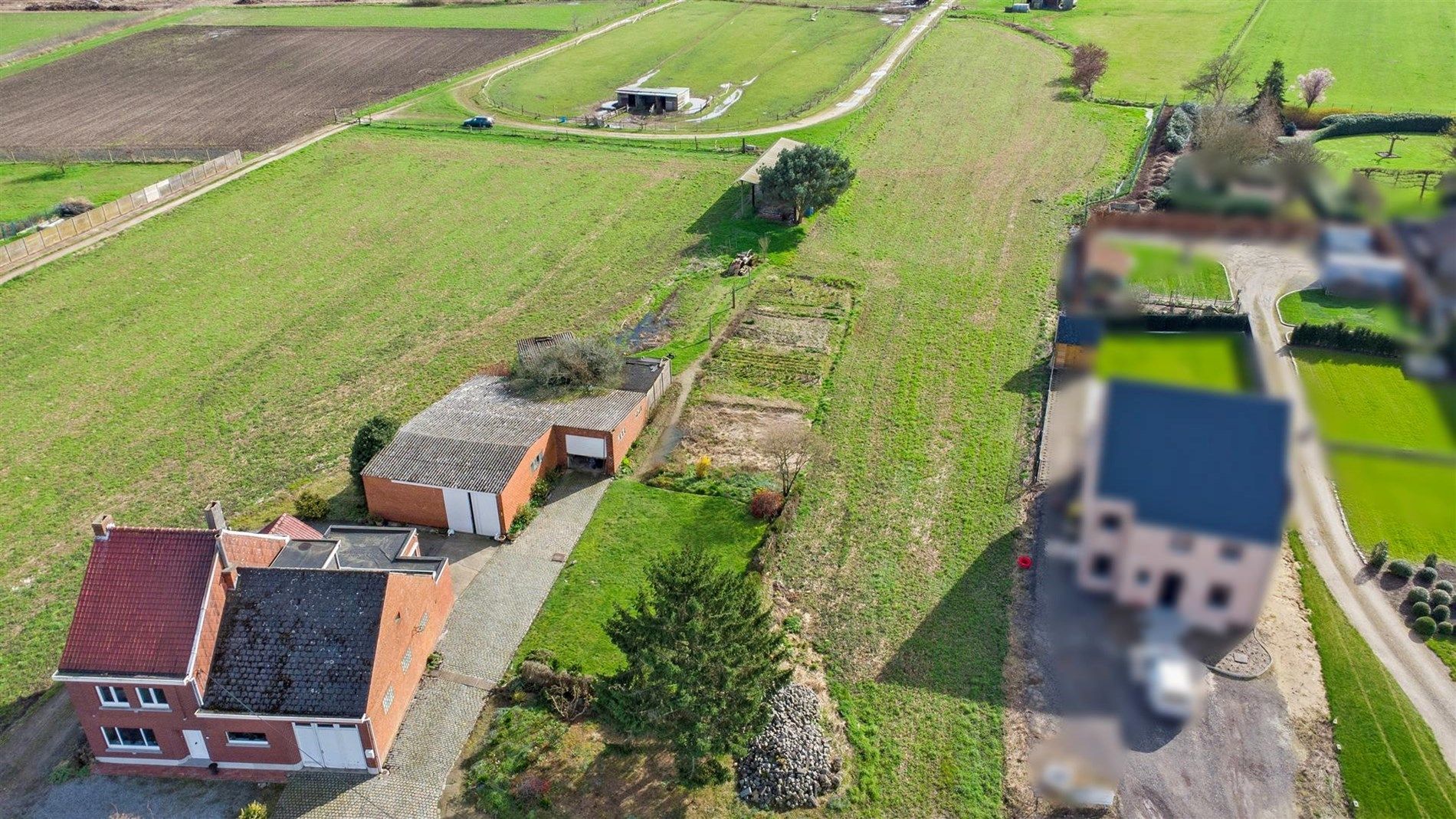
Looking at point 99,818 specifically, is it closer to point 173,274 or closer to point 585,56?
point 173,274

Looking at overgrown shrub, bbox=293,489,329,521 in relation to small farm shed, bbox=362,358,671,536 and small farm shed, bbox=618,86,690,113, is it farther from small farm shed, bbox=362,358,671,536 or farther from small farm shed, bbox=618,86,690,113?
small farm shed, bbox=618,86,690,113

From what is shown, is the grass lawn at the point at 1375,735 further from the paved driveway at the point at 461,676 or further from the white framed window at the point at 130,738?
the white framed window at the point at 130,738

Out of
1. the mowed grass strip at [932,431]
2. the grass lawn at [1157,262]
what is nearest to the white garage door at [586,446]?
the mowed grass strip at [932,431]

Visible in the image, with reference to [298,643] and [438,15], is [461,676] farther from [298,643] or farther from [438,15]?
[438,15]

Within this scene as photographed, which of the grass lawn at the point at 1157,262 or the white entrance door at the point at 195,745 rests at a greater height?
the grass lawn at the point at 1157,262

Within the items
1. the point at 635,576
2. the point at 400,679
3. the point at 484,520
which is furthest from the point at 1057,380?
the point at 400,679

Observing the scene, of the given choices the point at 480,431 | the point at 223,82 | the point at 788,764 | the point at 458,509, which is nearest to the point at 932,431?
the point at 788,764
